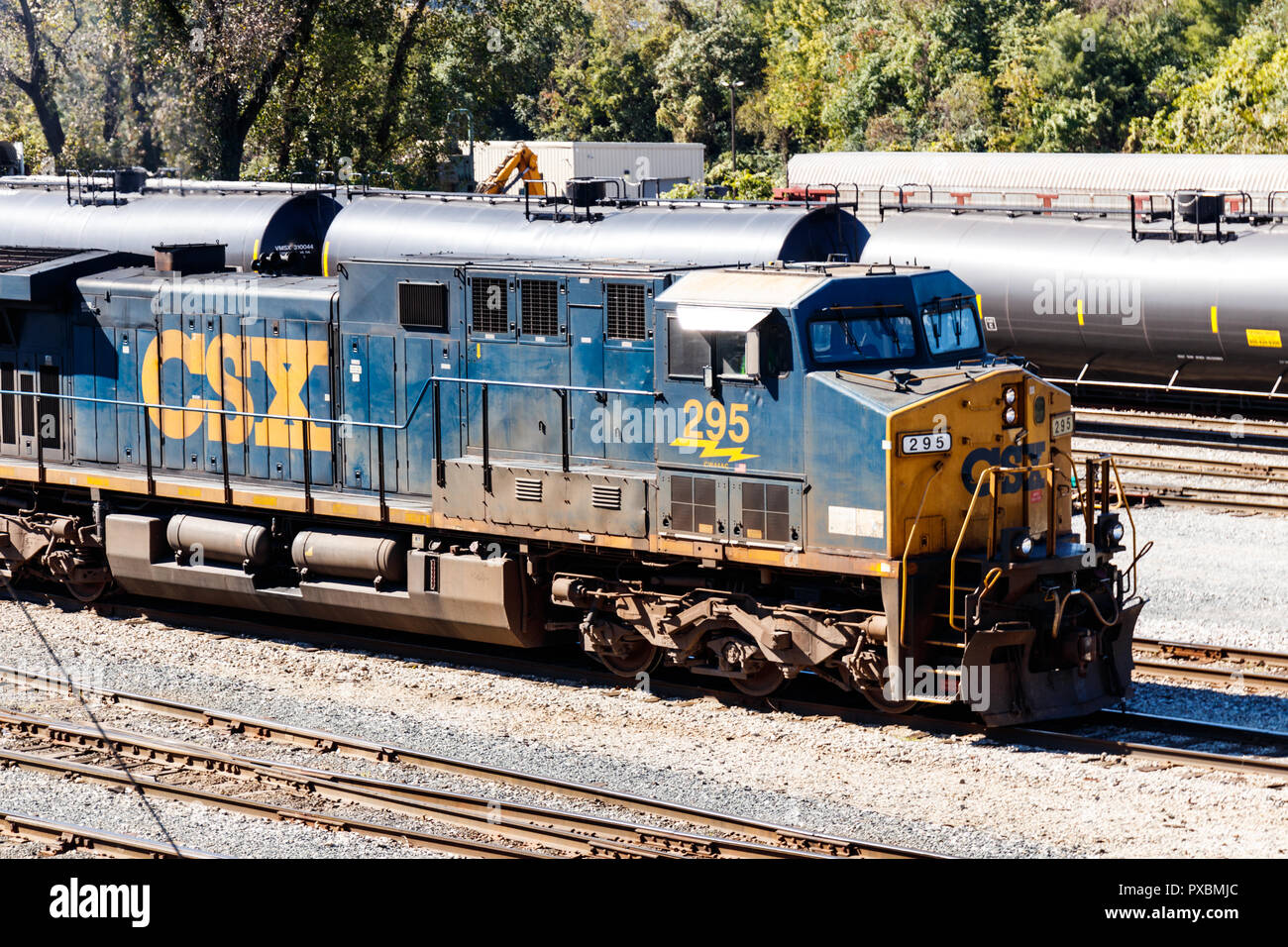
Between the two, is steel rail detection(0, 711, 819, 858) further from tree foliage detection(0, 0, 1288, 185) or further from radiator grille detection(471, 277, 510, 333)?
tree foliage detection(0, 0, 1288, 185)

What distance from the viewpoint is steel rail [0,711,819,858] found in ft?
30.2

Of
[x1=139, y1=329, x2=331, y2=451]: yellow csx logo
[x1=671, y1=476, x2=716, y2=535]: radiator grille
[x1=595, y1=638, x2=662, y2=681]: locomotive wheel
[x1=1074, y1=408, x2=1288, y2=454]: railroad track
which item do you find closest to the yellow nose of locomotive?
[x1=671, y1=476, x2=716, y2=535]: radiator grille

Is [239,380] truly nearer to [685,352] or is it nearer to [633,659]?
[633,659]

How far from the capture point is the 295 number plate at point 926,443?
1081 cm

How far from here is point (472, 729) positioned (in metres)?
12.0

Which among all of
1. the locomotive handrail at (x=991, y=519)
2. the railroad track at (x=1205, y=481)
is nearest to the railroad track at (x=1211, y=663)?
the locomotive handrail at (x=991, y=519)

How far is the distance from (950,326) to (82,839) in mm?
7041

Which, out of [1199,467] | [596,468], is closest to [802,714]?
[596,468]

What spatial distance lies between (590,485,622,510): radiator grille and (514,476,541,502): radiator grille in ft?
1.70

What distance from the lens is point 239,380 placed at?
1484 centimetres

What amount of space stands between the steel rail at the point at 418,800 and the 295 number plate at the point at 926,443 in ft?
9.82
